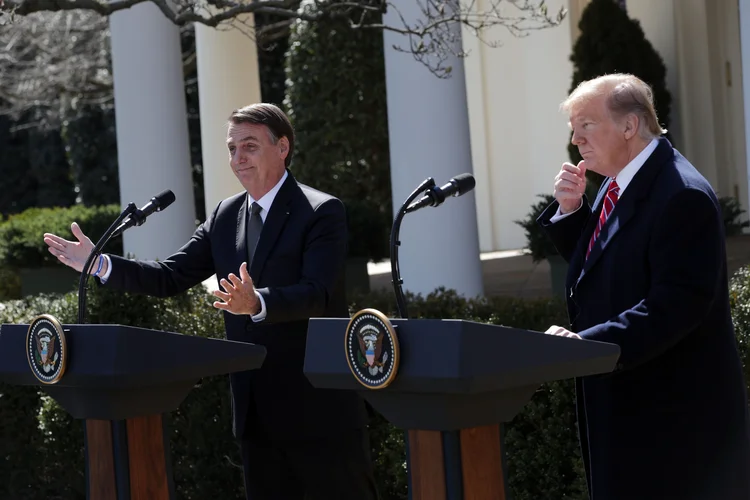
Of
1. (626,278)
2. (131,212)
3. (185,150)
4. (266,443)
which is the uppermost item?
(185,150)

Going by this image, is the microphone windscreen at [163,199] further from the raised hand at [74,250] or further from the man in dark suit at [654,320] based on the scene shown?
the man in dark suit at [654,320]

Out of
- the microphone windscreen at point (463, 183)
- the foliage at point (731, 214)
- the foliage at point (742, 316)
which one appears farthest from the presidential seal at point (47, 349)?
the foliage at point (731, 214)

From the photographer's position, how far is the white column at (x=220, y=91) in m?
12.7

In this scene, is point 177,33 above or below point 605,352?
above

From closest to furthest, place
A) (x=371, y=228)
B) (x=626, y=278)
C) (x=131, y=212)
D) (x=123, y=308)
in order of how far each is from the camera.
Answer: (x=626, y=278) < (x=131, y=212) < (x=123, y=308) < (x=371, y=228)

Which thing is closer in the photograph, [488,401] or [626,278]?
[488,401]

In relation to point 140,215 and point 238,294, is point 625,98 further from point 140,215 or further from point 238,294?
point 140,215

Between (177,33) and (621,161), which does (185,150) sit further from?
(621,161)

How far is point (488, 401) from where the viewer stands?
2859mm

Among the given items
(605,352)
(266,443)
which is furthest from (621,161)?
(266,443)

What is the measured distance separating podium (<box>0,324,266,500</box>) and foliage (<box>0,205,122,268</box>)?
10.1 metres

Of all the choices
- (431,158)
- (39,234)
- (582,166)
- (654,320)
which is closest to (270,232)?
(582,166)

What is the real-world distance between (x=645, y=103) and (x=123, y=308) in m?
3.87

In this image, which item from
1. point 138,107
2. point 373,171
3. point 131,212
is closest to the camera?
point 131,212
